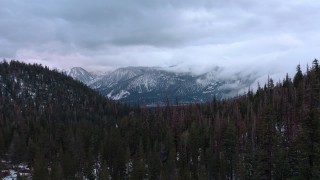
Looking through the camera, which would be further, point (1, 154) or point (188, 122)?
point (188, 122)

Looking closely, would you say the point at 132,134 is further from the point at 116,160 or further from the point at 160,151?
the point at 116,160

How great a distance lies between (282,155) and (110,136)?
207ft

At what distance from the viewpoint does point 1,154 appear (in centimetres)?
11094

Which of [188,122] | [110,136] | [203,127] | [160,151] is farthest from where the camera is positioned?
[188,122]

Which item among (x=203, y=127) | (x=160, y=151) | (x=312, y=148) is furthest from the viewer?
(x=203, y=127)

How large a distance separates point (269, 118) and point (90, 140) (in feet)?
272

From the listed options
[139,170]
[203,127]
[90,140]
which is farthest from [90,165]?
[203,127]

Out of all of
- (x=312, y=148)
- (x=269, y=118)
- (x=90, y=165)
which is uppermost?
(x=269, y=118)

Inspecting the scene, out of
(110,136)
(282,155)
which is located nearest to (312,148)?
(282,155)

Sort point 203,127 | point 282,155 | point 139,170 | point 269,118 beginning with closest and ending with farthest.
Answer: point 269,118 → point 282,155 → point 139,170 → point 203,127

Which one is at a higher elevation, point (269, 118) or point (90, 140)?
point (269, 118)

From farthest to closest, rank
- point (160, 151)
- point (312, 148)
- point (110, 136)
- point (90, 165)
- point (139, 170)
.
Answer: point (110, 136) < point (160, 151) < point (90, 165) < point (139, 170) < point (312, 148)

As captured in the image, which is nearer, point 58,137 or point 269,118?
point 269,118

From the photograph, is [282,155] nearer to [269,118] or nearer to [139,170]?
[269,118]
